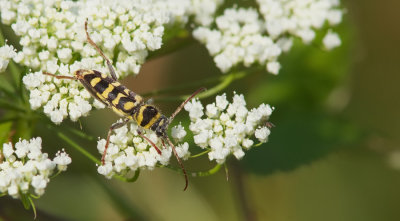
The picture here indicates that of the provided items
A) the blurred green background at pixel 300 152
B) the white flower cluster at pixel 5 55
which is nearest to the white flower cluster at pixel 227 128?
the blurred green background at pixel 300 152

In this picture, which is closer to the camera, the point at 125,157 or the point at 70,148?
the point at 125,157

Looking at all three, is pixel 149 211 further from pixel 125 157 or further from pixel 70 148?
pixel 125 157

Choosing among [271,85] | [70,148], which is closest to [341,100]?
[271,85]

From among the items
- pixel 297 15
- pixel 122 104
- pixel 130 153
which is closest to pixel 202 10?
pixel 297 15

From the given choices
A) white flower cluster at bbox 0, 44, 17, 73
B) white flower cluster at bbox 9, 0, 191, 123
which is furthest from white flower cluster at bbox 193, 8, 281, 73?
white flower cluster at bbox 0, 44, 17, 73

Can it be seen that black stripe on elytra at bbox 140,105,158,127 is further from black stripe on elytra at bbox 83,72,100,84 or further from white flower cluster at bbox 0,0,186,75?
black stripe on elytra at bbox 83,72,100,84

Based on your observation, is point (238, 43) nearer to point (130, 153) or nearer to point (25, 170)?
point (130, 153)
